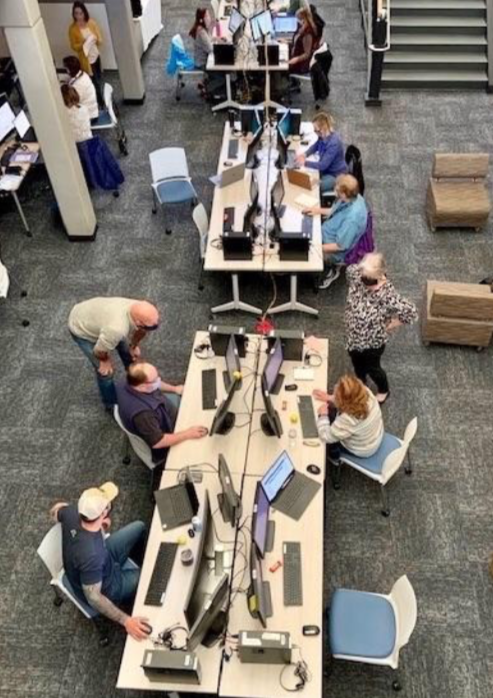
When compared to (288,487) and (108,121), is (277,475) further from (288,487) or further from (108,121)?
(108,121)

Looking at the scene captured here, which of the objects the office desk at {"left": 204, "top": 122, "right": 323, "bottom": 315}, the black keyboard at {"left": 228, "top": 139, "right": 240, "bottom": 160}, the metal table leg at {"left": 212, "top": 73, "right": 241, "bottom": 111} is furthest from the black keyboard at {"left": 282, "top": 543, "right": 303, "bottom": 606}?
the metal table leg at {"left": 212, "top": 73, "right": 241, "bottom": 111}

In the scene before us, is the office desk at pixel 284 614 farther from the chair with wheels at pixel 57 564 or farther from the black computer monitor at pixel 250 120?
the black computer monitor at pixel 250 120

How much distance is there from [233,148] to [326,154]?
1202 millimetres

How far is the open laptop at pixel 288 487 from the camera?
4238 mm

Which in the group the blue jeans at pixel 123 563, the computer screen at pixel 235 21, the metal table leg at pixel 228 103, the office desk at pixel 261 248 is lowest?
the metal table leg at pixel 228 103

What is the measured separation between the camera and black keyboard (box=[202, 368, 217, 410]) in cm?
488

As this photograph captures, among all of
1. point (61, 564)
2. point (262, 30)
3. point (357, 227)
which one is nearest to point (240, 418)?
point (61, 564)

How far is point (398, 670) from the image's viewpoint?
13.8 feet

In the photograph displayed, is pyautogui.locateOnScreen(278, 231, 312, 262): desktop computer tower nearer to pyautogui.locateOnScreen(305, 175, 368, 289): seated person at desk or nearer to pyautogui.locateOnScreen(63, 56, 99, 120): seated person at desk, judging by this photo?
pyautogui.locateOnScreen(305, 175, 368, 289): seated person at desk

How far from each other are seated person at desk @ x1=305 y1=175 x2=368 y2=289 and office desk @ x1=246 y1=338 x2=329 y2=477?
5.86ft

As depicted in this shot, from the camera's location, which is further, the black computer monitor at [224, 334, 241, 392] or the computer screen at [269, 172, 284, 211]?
the computer screen at [269, 172, 284, 211]

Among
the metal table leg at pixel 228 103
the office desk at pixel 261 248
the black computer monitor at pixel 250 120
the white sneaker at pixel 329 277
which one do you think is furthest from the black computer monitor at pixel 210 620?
the metal table leg at pixel 228 103

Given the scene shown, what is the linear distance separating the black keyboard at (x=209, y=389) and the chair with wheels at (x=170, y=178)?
297 cm

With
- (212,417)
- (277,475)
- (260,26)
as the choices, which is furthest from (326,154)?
(277,475)
